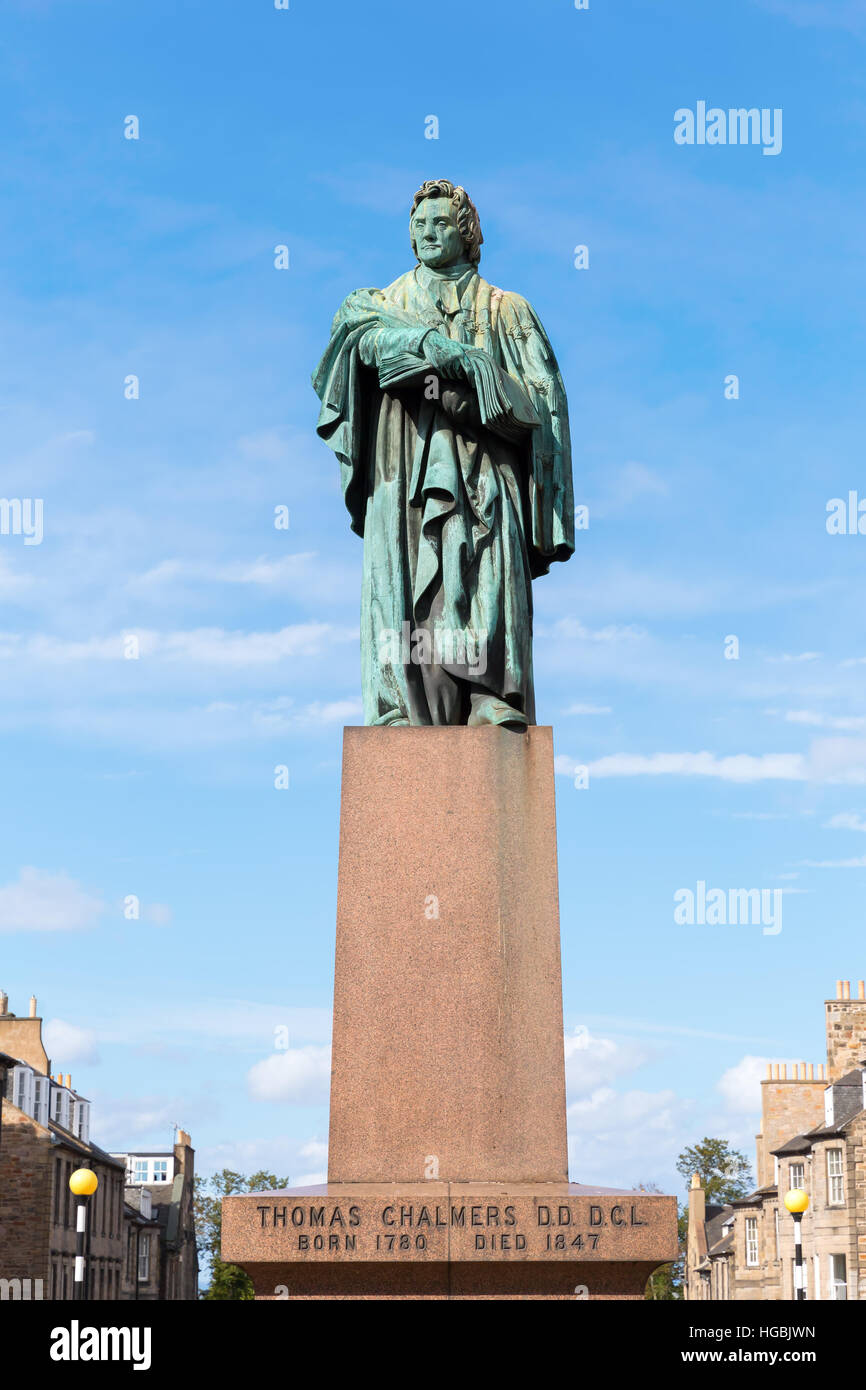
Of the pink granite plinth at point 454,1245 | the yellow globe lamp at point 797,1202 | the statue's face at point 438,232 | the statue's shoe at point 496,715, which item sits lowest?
the yellow globe lamp at point 797,1202

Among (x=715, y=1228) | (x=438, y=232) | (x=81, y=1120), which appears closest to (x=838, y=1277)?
(x=81, y=1120)

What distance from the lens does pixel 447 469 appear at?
10125mm

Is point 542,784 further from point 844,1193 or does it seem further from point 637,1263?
point 844,1193

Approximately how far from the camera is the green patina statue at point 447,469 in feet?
32.7

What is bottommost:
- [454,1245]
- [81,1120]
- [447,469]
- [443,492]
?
[454,1245]

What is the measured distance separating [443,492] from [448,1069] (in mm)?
3493

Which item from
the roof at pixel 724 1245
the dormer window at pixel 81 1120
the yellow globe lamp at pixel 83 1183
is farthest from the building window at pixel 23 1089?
the roof at pixel 724 1245

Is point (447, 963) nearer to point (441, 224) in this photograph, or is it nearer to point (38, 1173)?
point (441, 224)

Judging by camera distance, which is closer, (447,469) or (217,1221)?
(447,469)

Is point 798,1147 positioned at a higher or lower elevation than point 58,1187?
higher

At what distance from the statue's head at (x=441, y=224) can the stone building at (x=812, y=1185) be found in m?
40.5

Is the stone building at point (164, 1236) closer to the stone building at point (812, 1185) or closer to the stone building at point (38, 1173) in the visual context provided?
the stone building at point (38, 1173)

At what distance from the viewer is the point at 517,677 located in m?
9.88
